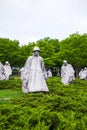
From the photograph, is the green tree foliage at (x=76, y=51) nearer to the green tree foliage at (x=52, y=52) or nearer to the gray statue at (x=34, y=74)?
the green tree foliage at (x=52, y=52)

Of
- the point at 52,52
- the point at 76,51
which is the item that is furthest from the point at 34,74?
the point at 52,52

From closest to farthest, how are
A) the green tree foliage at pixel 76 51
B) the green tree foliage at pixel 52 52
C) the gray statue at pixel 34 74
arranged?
the gray statue at pixel 34 74 < the green tree foliage at pixel 76 51 < the green tree foliage at pixel 52 52

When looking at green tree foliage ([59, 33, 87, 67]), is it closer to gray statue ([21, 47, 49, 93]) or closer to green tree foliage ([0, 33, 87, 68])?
green tree foliage ([0, 33, 87, 68])

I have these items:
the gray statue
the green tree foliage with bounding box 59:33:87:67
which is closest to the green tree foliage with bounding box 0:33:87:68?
the green tree foliage with bounding box 59:33:87:67

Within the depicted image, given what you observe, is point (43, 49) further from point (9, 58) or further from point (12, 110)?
point (12, 110)

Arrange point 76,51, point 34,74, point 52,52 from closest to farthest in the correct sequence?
point 34,74
point 76,51
point 52,52

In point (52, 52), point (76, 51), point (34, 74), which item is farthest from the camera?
point (52, 52)

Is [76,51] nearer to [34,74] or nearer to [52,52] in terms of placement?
[52,52]

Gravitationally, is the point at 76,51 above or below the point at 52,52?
below

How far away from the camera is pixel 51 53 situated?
85500 mm

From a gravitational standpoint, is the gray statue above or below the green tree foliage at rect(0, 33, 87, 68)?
below

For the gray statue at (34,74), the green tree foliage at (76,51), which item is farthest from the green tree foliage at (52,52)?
the gray statue at (34,74)

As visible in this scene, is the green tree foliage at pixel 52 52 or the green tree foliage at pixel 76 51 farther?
the green tree foliage at pixel 52 52

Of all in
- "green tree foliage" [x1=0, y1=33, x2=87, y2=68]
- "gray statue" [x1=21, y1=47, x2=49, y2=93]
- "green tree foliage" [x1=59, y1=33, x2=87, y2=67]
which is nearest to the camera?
"gray statue" [x1=21, y1=47, x2=49, y2=93]
